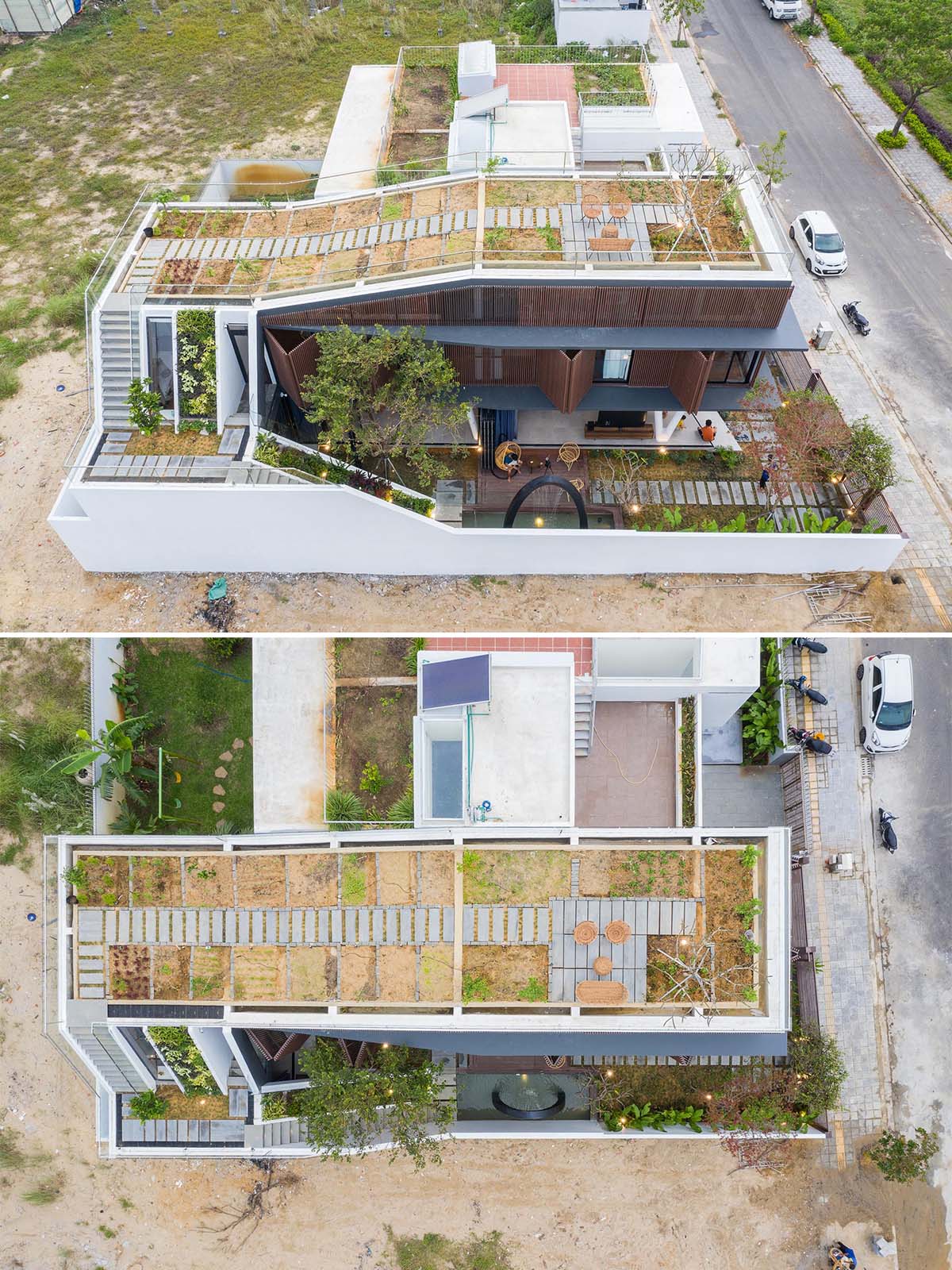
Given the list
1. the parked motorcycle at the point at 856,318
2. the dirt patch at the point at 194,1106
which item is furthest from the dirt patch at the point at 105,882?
the parked motorcycle at the point at 856,318

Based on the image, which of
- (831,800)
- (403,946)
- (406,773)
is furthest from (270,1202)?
(831,800)

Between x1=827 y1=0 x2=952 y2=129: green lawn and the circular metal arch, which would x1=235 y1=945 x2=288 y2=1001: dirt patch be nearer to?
the circular metal arch

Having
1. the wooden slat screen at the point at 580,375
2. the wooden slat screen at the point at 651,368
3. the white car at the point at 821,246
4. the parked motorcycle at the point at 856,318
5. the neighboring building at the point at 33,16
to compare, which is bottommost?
the wooden slat screen at the point at 580,375

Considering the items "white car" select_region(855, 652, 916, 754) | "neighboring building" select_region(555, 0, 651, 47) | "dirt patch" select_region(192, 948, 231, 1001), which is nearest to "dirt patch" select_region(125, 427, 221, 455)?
"dirt patch" select_region(192, 948, 231, 1001)

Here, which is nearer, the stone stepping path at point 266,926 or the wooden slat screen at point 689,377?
the stone stepping path at point 266,926

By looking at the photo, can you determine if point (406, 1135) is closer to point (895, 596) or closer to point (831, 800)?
point (831, 800)

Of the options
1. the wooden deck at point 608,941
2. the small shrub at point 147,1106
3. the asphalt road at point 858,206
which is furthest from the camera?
the asphalt road at point 858,206

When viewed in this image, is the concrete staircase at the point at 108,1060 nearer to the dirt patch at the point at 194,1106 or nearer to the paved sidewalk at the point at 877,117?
the dirt patch at the point at 194,1106

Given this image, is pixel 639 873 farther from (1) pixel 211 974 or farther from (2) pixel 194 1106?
(2) pixel 194 1106
